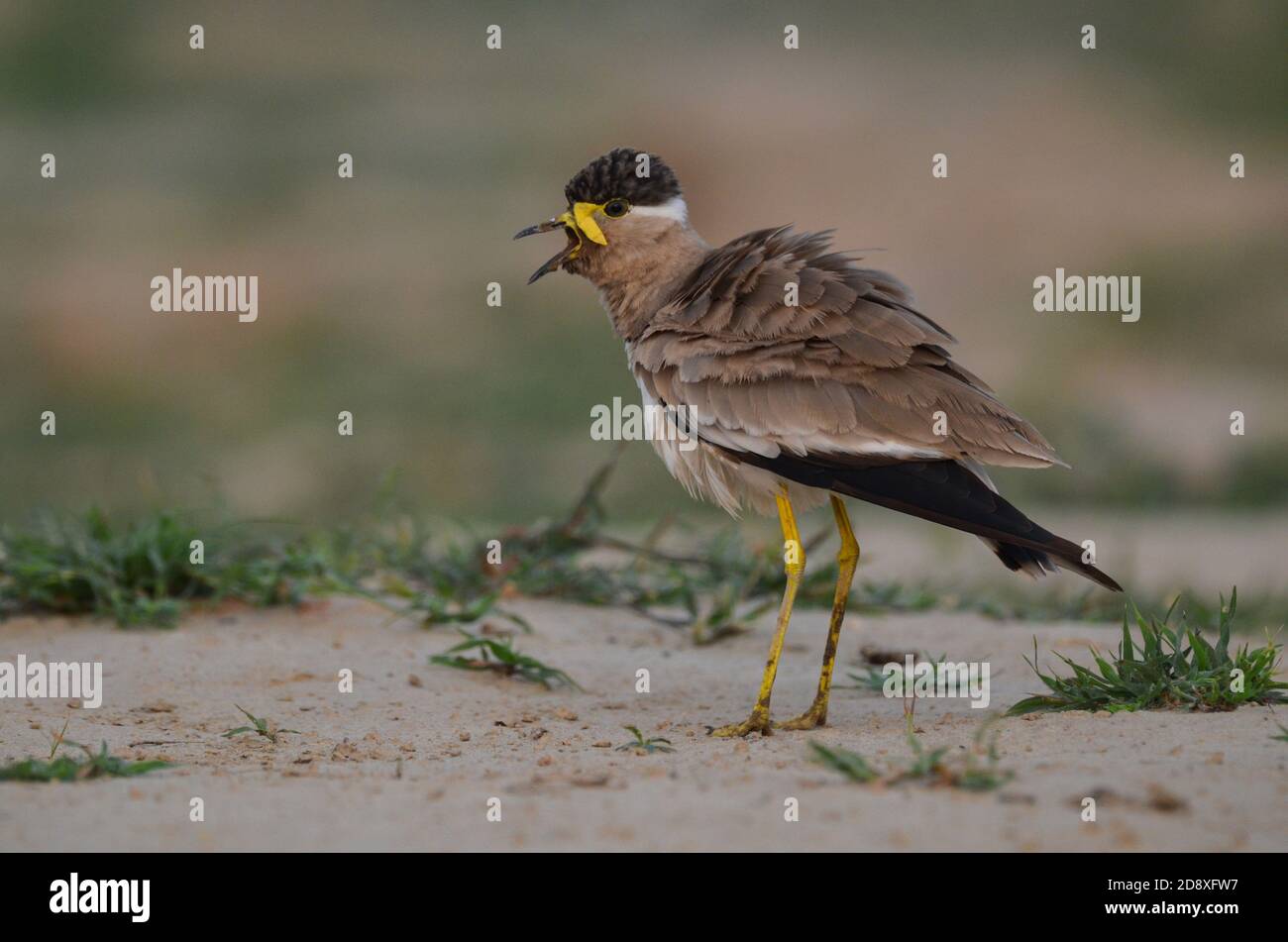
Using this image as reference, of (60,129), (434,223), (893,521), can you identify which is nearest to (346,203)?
(434,223)

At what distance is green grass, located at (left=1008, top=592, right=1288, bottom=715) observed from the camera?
178 inches

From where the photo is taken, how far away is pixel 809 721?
4922 mm

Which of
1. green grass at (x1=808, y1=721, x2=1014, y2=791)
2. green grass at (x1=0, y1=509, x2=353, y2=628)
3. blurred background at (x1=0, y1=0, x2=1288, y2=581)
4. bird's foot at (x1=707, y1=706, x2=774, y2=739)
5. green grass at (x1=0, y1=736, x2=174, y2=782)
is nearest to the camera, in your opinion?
green grass at (x1=808, y1=721, x2=1014, y2=791)

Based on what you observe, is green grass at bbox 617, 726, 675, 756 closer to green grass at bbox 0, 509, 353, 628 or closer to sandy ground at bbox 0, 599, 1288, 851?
sandy ground at bbox 0, 599, 1288, 851

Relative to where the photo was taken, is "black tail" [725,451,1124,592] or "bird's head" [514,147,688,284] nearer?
"black tail" [725,451,1124,592]

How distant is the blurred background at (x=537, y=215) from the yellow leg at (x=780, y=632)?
5.30 metres

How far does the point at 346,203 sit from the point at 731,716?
40.6 feet

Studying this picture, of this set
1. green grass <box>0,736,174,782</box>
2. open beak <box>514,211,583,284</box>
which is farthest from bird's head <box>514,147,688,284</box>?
green grass <box>0,736,174,782</box>

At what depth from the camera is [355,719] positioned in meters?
5.11

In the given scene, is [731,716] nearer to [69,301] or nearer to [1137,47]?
[69,301]

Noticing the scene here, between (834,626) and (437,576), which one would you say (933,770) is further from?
(437,576)

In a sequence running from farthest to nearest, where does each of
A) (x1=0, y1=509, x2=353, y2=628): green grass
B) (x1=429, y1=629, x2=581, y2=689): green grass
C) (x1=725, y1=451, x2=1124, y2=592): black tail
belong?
(x1=0, y1=509, x2=353, y2=628): green grass
(x1=429, y1=629, x2=581, y2=689): green grass
(x1=725, y1=451, x2=1124, y2=592): black tail

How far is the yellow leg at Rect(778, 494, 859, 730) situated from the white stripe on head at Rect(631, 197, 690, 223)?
134cm

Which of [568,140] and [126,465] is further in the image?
[568,140]
